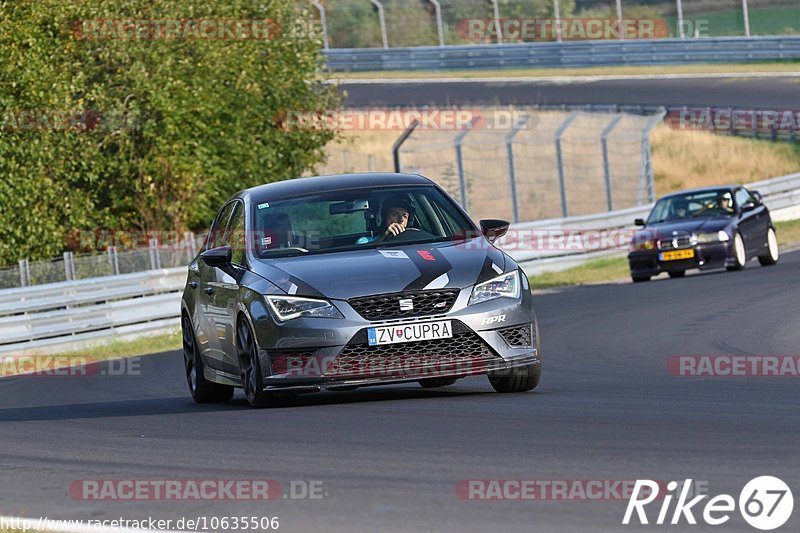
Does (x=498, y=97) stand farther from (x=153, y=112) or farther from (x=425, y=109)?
(x=153, y=112)

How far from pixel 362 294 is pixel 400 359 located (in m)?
0.46

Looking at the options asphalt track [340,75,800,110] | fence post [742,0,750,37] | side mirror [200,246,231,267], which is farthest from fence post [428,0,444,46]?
side mirror [200,246,231,267]

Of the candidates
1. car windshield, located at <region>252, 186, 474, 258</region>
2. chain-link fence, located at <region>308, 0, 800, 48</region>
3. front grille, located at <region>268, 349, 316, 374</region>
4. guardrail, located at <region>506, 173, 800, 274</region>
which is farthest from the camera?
chain-link fence, located at <region>308, 0, 800, 48</region>

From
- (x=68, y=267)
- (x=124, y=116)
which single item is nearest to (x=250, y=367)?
(x=68, y=267)

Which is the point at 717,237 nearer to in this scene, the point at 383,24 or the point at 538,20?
the point at 538,20

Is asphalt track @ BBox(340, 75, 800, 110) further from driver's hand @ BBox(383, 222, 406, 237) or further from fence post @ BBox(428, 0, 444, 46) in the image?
driver's hand @ BBox(383, 222, 406, 237)

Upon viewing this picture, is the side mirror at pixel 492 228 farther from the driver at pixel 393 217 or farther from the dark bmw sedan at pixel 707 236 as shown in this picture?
the dark bmw sedan at pixel 707 236

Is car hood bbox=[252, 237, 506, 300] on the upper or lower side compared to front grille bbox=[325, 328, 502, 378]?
upper

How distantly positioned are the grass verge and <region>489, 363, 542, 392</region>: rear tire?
53.0ft

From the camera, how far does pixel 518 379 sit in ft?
35.0

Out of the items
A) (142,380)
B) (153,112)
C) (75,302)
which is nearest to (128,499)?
(142,380)

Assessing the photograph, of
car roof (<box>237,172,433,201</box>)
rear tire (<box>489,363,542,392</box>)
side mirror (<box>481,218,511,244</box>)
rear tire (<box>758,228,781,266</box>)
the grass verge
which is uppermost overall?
car roof (<box>237,172,433,201</box>)

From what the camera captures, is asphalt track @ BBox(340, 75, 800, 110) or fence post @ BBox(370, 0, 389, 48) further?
fence post @ BBox(370, 0, 389, 48)

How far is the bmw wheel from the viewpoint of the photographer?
10423 millimetres
